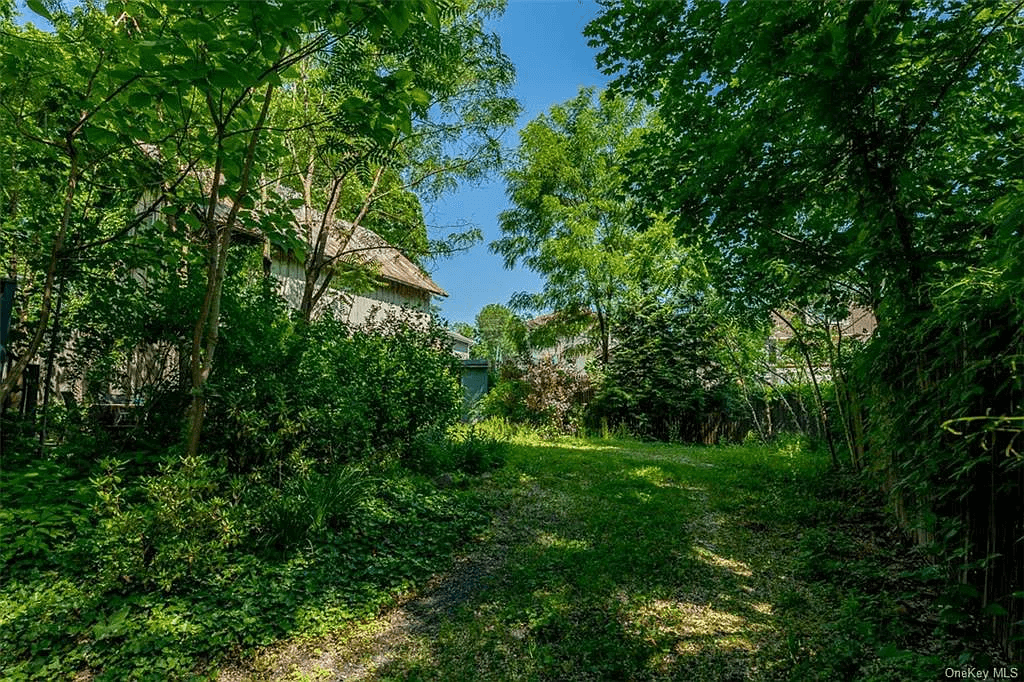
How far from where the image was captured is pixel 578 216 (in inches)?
594

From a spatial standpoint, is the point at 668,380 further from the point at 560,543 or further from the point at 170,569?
the point at 170,569

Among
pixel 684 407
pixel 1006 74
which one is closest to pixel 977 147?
pixel 1006 74

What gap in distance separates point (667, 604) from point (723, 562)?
3.04ft

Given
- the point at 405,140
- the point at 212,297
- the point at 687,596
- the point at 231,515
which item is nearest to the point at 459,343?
the point at 405,140

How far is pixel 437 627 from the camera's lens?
3115 mm

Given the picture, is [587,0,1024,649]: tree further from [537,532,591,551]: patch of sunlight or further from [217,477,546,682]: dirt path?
[217,477,546,682]: dirt path

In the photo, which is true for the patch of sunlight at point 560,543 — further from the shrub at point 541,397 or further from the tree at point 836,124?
the shrub at point 541,397

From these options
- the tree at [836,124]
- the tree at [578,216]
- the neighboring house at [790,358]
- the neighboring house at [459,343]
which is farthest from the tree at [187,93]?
the tree at [578,216]

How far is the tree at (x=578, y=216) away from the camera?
14586 mm

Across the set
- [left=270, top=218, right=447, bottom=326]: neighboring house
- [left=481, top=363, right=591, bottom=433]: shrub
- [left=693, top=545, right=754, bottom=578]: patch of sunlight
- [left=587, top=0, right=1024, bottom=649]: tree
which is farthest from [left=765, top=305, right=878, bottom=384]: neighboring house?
[left=270, top=218, right=447, bottom=326]: neighboring house

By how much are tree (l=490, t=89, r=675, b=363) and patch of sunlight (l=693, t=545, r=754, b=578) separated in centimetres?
1040

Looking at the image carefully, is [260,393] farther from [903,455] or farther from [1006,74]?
[1006,74]

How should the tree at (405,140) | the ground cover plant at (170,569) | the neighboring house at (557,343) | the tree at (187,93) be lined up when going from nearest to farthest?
the tree at (187,93), the ground cover plant at (170,569), the tree at (405,140), the neighboring house at (557,343)

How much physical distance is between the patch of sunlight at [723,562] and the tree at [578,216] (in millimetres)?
10397
